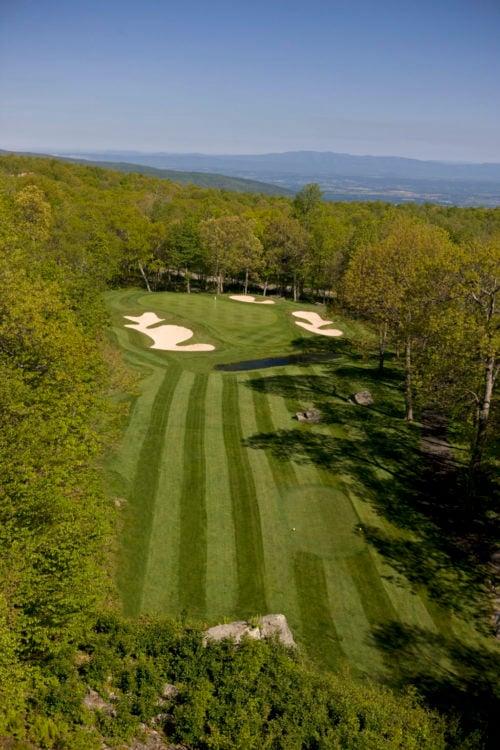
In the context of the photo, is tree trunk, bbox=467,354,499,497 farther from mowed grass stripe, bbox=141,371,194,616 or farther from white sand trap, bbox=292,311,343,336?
white sand trap, bbox=292,311,343,336

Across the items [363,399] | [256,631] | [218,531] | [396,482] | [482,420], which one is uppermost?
[482,420]

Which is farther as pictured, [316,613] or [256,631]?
[316,613]

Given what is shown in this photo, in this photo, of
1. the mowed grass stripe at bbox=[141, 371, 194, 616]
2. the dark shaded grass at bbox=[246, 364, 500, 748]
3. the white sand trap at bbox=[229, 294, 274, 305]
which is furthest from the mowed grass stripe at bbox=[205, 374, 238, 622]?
the white sand trap at bbox=[229, 294, 274, 305]

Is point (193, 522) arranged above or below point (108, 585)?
below

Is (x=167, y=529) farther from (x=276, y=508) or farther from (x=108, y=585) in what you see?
(x=108, y=585)

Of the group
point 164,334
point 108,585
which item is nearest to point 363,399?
point 164,334

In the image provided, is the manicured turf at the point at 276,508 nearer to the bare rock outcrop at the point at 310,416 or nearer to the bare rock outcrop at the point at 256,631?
the bare rock outcrop at the point at 310,416

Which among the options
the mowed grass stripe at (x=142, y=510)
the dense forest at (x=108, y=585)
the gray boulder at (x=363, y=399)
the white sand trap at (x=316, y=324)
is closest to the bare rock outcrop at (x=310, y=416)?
the gray boulder at (x=363, y=399)

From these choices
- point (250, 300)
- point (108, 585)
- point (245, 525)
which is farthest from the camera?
point (250, 300)
